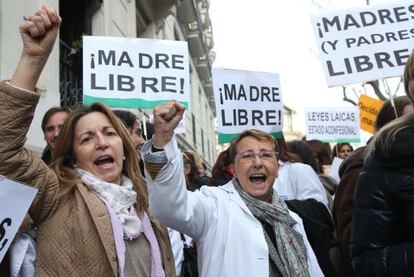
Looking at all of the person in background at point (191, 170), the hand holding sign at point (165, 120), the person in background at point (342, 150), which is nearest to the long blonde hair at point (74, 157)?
the hand holding sign at point (165, 120)

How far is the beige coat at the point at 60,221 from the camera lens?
1.84 m

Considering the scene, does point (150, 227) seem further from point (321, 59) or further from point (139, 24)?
point (139, 24)

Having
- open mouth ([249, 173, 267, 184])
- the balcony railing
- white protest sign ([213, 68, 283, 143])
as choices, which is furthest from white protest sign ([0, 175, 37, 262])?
the balcony railing

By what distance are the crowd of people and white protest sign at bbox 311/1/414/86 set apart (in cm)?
156

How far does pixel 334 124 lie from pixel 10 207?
7736 millimetres

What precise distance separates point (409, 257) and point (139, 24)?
12.2m

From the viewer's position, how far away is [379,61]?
4.57 metres

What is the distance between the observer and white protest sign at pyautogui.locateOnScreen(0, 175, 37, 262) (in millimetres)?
1798

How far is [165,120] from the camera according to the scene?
209 cm

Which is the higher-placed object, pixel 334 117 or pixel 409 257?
pixel 334 117

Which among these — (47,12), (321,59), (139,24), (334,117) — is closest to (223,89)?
(321,59)

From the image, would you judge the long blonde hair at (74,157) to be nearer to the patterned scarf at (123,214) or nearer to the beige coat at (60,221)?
the patterned scarf at (123,214)

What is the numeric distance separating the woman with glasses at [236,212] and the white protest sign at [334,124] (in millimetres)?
5856

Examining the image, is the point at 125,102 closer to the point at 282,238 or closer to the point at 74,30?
the point at 282,238
